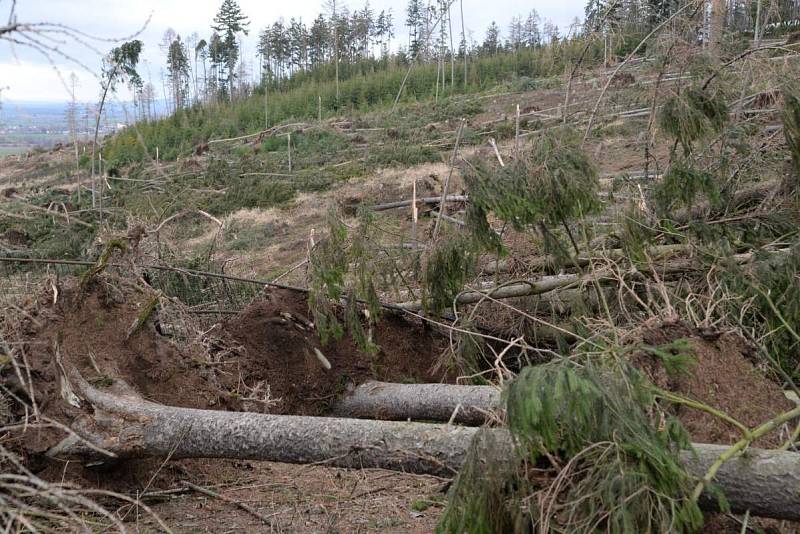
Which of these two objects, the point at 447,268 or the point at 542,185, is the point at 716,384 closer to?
the point at 542,185

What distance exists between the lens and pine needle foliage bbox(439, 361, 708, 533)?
226 cm

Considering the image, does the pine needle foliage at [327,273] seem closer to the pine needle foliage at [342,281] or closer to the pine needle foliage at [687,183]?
the pine needle foliage at [342,281]

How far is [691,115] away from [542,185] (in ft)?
4.86

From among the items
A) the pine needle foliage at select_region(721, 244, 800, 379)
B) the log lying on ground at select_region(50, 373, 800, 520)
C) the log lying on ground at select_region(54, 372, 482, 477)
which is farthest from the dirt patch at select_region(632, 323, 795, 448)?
the log lying on ground at select_region(54, 372, 482, 477)

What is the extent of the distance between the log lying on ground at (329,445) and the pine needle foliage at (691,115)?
2.97 metres

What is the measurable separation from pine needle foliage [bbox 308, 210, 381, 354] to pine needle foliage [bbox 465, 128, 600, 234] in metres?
1.06

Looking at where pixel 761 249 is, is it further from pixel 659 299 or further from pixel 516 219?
pixel 516 219

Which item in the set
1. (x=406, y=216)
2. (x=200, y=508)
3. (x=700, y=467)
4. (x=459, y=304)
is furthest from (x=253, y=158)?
(x=700, y=467)

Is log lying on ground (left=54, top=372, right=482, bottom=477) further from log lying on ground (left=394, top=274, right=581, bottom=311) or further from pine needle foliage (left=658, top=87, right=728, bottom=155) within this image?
pine needle foliage (left=658, top=87, right=728, bottom=155)

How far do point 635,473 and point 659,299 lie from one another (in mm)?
3005

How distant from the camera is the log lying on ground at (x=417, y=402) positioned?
436cm

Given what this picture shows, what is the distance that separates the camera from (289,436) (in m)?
3.57

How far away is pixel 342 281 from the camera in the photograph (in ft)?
17.0

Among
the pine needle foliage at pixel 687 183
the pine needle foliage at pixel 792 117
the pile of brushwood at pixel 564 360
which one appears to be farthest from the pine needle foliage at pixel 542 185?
the pine needle foliage at pixel 792 117
